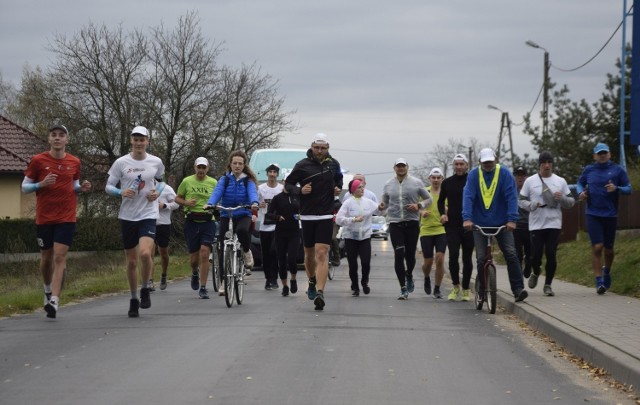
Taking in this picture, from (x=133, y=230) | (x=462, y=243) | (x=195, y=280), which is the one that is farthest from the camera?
(x=195, y=280)

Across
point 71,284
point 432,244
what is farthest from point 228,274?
point 71,284

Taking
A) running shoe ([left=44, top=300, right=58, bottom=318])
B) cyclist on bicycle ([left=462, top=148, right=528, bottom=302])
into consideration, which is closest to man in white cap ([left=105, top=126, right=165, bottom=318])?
running shoe ([left=44, top=300, right=58, bottom=318])

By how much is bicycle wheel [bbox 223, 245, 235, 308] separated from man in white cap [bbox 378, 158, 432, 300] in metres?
2.65

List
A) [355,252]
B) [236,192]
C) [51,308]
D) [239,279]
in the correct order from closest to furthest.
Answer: [51,308]
[239,279]
[236,192]
[355,252]

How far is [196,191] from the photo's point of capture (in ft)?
52.9

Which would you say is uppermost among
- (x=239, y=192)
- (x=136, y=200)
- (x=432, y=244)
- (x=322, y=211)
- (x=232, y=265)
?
(x=239, y=192)

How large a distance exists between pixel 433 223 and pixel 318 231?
3038mm

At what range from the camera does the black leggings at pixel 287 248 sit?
16.0 metres

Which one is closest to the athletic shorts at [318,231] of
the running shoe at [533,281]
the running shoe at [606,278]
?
the running shoe at [533,281]

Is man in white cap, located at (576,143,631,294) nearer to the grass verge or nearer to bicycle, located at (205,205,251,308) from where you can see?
bicycle, located at (205,205,251,308)

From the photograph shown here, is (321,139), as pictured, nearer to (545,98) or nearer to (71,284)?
(71,284)

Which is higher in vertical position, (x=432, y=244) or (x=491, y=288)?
(x=432, y=244)

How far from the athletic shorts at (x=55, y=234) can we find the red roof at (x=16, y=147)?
34738 millimetres

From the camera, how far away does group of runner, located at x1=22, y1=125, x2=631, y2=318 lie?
1201 centimetres
